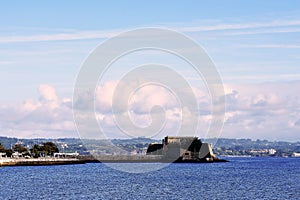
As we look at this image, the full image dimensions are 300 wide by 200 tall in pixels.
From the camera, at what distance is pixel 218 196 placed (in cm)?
10388

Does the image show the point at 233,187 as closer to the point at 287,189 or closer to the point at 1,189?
the point at 287,189

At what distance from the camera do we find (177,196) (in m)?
103

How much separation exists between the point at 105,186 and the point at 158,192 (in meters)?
16.5

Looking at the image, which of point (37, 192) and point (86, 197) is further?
point (37, 192)

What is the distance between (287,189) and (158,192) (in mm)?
26155

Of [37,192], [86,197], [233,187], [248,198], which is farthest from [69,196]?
[233,187]

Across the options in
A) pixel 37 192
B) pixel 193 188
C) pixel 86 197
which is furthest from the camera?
pixel 193 188

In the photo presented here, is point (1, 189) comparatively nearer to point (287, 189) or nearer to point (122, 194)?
point (122, 194)

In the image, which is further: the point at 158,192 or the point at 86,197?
the point at 158,192

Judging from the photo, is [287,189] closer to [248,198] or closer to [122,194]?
[248,198]

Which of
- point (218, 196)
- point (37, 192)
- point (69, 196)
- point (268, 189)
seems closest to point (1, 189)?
point (37, 192)

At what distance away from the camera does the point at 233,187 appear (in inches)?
4840

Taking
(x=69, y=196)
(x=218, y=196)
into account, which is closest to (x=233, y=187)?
(x=218, y=196)

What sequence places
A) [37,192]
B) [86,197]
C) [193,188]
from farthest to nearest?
[193,188] → [37,192] → [86,197]
